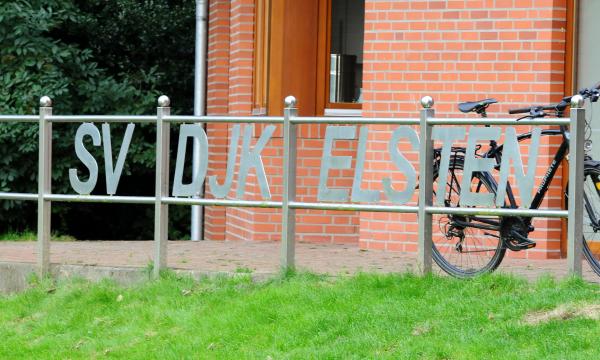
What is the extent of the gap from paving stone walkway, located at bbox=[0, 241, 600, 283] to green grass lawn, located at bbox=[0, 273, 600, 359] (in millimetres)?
543

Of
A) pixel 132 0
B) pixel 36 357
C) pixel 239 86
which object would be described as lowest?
pixel 36 357

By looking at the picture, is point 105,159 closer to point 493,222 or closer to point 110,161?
point 110,161

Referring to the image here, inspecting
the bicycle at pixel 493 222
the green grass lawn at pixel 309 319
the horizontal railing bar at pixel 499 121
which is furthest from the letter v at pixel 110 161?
the horizontal railing bar at pixel 499 121

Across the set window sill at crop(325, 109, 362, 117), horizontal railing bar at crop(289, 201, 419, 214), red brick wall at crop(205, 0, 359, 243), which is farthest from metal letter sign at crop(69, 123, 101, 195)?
window sill at crop(325, 109, 362, 117)

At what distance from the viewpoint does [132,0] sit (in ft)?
53.5

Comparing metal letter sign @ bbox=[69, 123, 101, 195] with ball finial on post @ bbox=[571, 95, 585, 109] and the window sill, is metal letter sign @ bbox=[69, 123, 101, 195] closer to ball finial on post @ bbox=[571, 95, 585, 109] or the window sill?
ball finial on post @ bbox=[571, 95, 585, 109]

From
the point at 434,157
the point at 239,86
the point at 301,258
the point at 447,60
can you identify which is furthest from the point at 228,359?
the point at 239,86

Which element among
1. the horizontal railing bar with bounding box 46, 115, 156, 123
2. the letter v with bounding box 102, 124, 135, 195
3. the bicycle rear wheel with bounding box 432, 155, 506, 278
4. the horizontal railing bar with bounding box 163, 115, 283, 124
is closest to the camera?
the bicycle rear wheel with bounding box 432, 155, 506, 278

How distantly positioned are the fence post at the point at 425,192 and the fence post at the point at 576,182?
0.89 metres

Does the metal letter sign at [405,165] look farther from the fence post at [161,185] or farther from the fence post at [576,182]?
the fence post at [161,185]

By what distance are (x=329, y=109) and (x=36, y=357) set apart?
16.8 ft

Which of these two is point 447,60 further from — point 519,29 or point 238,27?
point 238,27

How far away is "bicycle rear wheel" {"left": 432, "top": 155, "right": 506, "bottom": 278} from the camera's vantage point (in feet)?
26.9

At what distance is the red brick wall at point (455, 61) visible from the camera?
10195 mm
